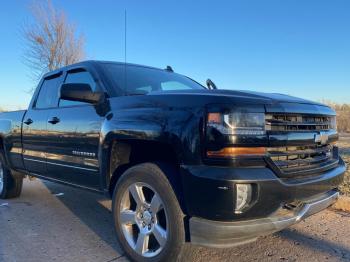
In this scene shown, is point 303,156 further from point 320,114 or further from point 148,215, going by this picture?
point 148,215

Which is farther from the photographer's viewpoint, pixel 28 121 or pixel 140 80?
pixel 28 121

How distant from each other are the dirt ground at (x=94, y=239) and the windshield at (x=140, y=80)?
5.22 feet

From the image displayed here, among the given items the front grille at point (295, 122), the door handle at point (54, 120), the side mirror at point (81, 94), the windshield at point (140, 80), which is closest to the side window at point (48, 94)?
the door handle at point (54, 120)

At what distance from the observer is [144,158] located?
351 cm

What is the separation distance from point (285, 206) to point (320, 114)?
881mm

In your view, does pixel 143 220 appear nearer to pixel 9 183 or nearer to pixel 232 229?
pixel 232 229

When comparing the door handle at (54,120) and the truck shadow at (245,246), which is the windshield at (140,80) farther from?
the truck shadow at (245,246)

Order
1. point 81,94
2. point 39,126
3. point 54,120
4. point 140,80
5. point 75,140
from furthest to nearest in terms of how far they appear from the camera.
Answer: point 39,126 < point 54,120 < point 140,80 < point 75,140 < point 81,94

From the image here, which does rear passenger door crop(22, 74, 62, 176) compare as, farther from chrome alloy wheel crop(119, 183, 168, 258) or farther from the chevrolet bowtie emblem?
the chevrolet bowtie emblem

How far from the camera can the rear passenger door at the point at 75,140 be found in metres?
3.84

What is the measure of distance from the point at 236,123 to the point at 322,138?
94cm

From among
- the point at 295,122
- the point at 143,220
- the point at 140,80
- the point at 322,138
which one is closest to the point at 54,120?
the point at 140,80

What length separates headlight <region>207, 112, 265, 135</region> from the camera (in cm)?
270

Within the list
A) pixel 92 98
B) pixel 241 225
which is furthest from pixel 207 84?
pixel 241 225
